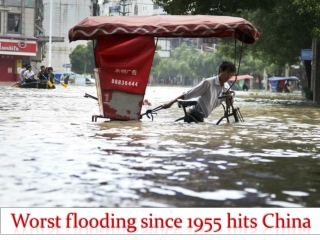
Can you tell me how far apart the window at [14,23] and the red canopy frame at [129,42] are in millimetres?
57009

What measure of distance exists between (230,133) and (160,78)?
452 feet

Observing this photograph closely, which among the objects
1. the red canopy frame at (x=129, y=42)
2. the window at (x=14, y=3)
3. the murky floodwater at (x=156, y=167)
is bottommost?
the murky floodwater at (x=156, y=167)

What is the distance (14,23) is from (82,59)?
35244 millimetres

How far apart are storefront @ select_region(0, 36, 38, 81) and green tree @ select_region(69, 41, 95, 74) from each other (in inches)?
1336

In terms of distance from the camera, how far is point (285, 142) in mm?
10641

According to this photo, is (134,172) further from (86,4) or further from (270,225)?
(86,4)

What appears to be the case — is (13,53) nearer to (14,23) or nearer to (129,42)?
(14,23)

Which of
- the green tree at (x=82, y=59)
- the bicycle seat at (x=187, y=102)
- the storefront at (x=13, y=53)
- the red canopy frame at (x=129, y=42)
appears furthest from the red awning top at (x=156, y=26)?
the green tree at (x=82, y=59)

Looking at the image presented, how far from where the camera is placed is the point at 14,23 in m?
70.1

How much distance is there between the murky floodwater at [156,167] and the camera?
548cm

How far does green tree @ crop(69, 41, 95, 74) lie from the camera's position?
105 metres
